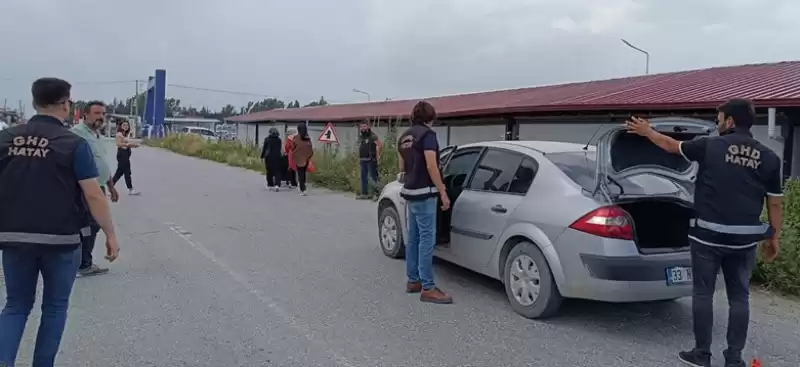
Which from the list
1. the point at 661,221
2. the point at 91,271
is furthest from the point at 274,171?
the point at 661,221

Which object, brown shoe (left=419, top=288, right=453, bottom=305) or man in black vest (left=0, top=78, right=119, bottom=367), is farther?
brown shoe (left=419, top=288, right=453, bottom=305)

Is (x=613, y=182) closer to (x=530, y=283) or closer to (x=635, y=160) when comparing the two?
(x=635, y=160)

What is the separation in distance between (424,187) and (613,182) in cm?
161

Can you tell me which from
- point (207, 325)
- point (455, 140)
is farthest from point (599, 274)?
point (455, 140)

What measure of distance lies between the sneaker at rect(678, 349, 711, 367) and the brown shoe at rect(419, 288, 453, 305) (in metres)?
2.04

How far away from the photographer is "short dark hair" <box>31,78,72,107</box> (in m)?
3.73

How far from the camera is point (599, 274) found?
502 cm

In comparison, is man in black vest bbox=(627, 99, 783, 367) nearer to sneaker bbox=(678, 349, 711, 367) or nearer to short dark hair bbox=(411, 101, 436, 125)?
sneaker bbox=(678, 349, 711, 367)

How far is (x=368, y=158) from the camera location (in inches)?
602

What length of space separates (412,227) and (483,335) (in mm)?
1410

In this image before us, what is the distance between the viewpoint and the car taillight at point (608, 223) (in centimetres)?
502

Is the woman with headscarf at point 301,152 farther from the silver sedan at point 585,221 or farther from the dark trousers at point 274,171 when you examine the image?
the silver sedan at point 585,221

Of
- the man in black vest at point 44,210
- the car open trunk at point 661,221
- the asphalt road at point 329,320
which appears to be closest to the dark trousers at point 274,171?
the asphalt road at point 329,320

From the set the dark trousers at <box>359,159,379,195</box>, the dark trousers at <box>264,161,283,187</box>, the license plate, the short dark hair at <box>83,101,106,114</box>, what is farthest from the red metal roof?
the short dark hair at <box>83,101,106,114</box>
